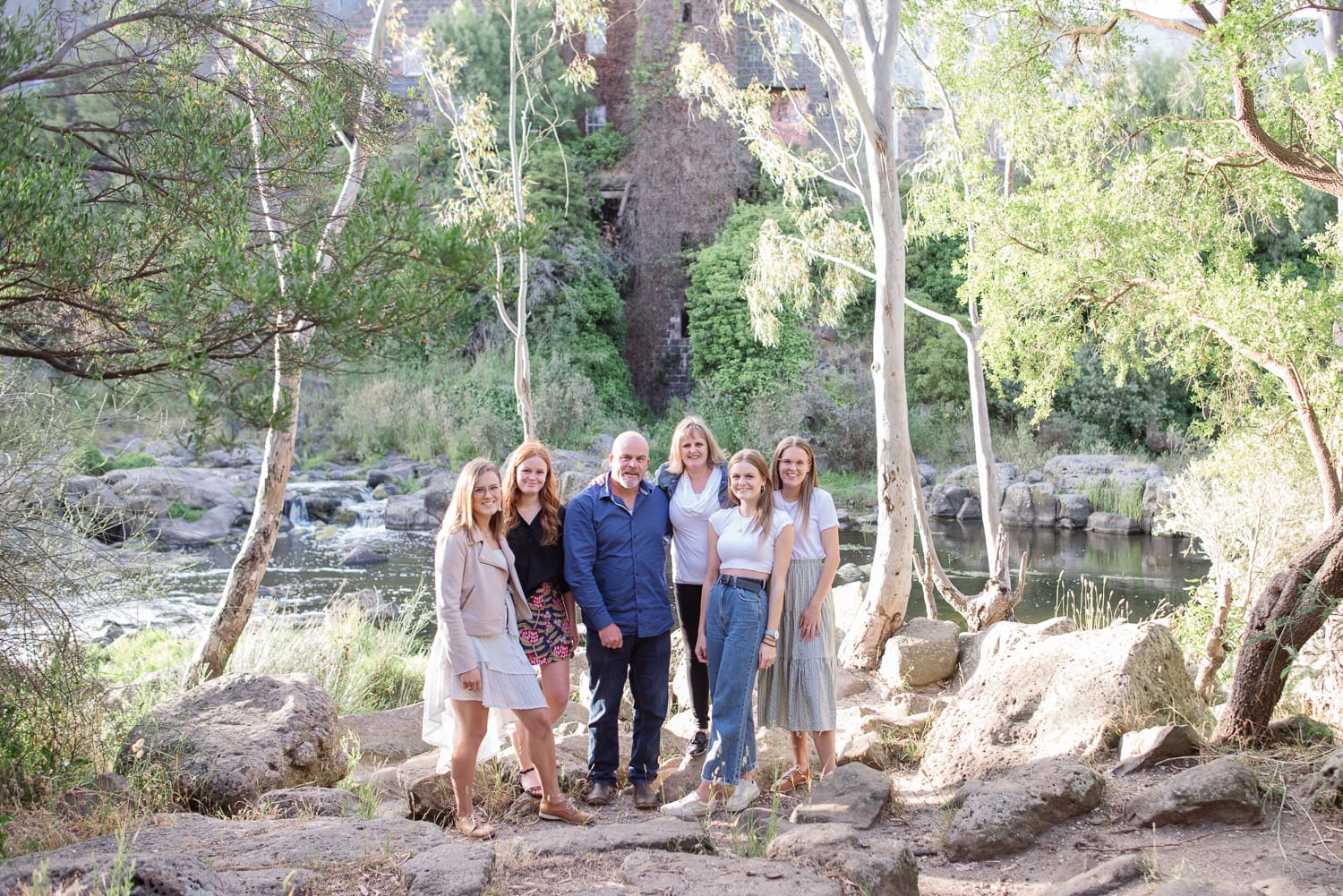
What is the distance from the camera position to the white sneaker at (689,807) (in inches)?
193

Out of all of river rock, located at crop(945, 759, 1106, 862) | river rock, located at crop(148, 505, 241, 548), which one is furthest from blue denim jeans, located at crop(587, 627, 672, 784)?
river rock, located at crop(148, 505, 241, 548)

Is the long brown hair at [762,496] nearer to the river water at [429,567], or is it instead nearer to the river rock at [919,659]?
the river rock at [919,659]

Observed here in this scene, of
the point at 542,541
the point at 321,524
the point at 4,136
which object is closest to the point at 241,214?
the point at 4,136

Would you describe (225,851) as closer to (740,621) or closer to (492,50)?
(740,621)

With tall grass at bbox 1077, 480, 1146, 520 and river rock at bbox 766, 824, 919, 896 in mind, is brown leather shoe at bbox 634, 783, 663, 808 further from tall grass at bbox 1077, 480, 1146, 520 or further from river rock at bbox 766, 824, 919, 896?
tall grass at bbox 1077, 480, 1146, 520

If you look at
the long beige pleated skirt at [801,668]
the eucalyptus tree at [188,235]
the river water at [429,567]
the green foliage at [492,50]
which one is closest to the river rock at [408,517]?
the river water at [429,567]

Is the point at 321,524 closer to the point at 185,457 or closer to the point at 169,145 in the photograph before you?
the point at 185,457

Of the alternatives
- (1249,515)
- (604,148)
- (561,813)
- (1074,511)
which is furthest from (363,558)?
(604,148)

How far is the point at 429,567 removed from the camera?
48.5 ft

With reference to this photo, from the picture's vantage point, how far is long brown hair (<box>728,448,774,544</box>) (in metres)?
5.05

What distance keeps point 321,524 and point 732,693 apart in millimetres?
13885

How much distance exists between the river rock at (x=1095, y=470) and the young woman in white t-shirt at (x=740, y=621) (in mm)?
15456

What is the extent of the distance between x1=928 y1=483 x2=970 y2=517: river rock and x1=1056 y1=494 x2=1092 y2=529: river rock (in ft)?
5.41

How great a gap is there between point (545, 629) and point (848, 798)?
1.56 meters
